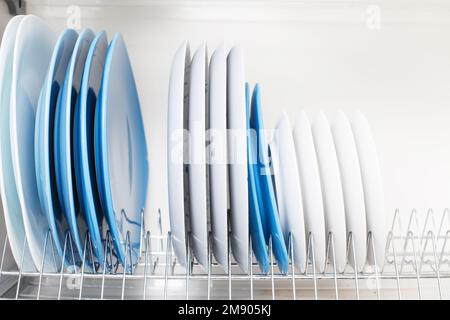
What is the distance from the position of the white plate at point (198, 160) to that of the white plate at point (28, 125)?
23 cm

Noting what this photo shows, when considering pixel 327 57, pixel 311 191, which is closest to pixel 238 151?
pixel 311 191

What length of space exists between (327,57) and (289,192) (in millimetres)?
401

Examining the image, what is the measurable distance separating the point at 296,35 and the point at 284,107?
0.54 ft

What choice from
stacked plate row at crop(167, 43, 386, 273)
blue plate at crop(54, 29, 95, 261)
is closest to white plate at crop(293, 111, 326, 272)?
stacked plate row at crop(167, 43, 386, 273)

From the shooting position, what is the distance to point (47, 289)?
2.73ft

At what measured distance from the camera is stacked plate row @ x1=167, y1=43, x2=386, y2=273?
582 mm

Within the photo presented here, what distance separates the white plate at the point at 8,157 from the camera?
60cm

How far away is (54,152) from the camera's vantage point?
23.7 inches

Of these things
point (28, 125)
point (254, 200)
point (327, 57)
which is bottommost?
point (254, 200)

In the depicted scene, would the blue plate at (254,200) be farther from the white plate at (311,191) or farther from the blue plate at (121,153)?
the blue plate at (121,153)

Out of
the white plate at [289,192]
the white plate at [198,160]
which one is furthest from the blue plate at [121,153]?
the white plate at [289,192]

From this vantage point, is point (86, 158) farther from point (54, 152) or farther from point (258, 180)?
point (258, 180)

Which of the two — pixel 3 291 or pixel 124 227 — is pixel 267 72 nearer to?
pixel 124 227
